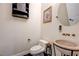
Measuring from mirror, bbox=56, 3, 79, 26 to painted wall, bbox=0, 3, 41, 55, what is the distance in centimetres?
24

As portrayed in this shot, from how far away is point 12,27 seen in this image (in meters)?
1.49

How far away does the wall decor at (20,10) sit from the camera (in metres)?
1.49

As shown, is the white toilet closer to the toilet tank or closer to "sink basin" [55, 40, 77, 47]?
the toilet tank

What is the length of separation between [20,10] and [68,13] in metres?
0.52

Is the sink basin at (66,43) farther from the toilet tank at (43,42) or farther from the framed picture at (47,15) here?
the framed picture at (47,15)

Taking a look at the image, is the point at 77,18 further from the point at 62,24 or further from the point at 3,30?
the point at 3,30

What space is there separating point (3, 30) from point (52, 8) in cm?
58

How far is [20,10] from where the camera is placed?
4.94 ft

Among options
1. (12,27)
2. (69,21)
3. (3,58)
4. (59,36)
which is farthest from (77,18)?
(3,58)

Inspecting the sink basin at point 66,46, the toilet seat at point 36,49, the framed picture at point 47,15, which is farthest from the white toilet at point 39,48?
the framed picture at point 47,15

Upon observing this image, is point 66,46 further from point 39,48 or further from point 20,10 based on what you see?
point 20,10

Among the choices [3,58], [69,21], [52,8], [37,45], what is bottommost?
[3,58]

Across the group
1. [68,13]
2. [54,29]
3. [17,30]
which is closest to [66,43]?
[54,29]

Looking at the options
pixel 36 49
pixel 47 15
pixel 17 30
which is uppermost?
pixel 47 15
